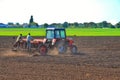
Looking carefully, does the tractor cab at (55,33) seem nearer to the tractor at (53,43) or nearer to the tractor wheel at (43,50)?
the tractor at (53,43)

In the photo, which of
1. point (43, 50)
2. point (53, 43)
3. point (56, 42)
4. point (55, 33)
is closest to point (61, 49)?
point (56, 42)

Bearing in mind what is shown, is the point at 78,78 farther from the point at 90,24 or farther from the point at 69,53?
the point at 90,24

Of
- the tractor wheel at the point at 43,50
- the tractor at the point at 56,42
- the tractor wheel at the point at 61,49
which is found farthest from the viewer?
the tractor wheel at the point at 61,49

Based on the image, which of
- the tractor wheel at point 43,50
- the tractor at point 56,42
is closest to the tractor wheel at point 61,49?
the tractor at point 56,42

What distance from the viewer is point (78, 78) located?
632 inches

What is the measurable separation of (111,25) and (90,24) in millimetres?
12452

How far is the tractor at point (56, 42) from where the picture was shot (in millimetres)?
A: 27497

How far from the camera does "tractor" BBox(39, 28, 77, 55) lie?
90.2 feet

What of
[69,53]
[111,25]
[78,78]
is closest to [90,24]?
[111,25]

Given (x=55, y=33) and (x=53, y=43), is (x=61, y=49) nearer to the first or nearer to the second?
(x=53, y=43)

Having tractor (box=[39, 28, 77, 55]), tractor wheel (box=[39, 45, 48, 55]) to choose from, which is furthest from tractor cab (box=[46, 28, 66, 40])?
tractor wheel (box=[39, 45, 48, 55])

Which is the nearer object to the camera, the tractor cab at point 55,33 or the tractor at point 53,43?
the tractor at point 53,43

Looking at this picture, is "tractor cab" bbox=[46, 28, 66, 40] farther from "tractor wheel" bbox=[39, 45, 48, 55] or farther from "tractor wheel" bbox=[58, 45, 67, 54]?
"tractor wheel" bbox=[39, 45, 48, 55]

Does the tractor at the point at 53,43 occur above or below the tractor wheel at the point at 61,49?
above
